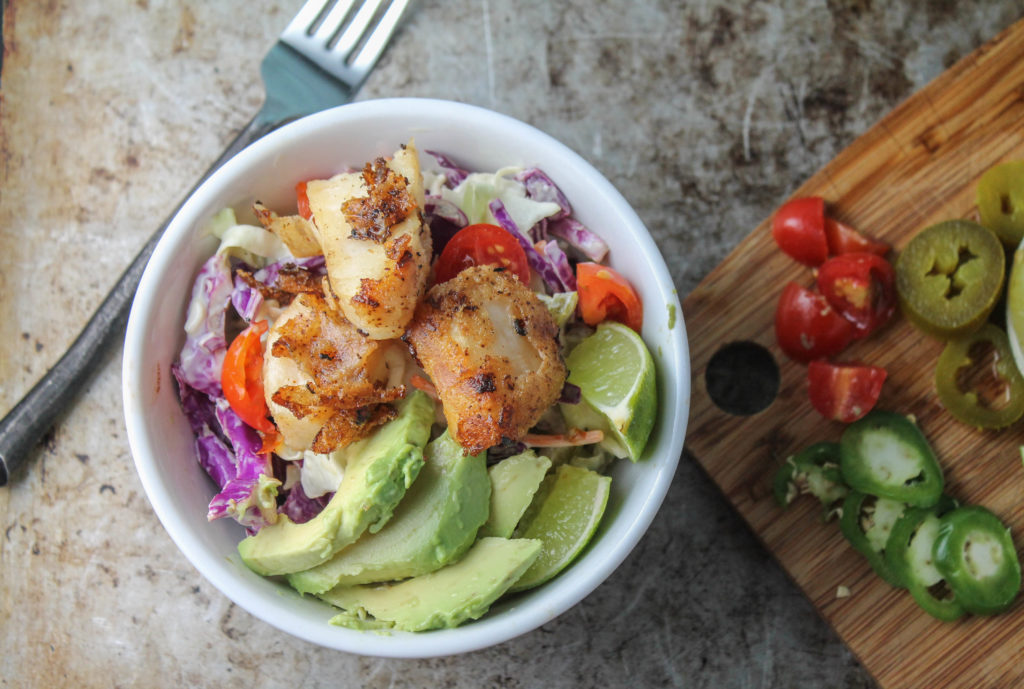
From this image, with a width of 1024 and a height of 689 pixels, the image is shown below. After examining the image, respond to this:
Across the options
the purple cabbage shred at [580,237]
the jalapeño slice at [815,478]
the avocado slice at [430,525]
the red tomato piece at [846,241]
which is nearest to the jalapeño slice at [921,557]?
the jalapeño slice at [815,478]

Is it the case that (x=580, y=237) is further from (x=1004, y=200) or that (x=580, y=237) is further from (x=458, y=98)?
(x=1004, y=200)

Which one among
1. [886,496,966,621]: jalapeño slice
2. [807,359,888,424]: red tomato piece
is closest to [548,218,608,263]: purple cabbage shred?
[807,359,888,424]: red tomato piece

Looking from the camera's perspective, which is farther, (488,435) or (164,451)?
(164,451)

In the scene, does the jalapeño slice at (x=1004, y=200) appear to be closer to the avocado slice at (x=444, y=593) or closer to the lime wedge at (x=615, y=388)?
the lime wedge at (x=615, y=388)

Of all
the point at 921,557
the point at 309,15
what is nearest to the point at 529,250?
the point at 309,15

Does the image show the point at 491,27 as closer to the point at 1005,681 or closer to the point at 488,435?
the point at 488,435

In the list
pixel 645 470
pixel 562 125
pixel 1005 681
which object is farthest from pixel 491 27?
pixel 1005 681
